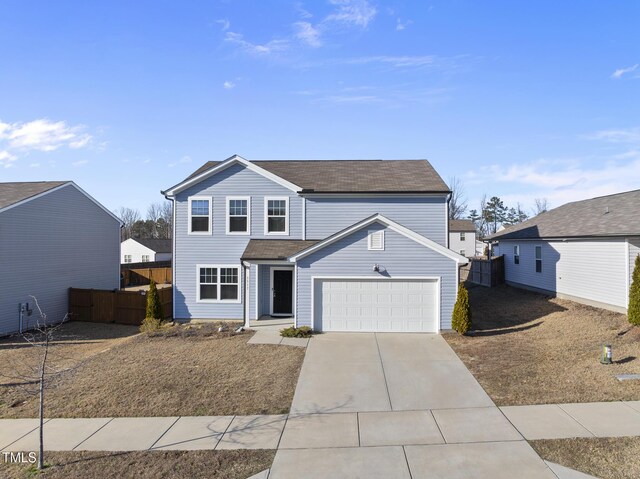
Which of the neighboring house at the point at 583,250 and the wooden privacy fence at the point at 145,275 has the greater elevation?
the neighboring house at the point at 583,250

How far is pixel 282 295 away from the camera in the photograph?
17.9 m

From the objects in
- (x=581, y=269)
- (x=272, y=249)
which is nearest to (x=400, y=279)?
(x=272, y=249)

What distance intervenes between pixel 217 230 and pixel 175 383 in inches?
353

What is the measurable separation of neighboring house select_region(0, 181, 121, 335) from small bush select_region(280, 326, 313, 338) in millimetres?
11730

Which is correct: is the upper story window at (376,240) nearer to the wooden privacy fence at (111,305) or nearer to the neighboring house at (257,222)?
the neighboring house at (257,222)

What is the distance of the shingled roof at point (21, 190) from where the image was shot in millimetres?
17359

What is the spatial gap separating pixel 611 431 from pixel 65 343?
55.4ft

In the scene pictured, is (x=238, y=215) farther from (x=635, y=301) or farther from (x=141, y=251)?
(x=141, y=251)

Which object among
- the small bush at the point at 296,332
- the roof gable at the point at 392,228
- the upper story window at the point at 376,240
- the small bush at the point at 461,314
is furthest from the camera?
the upper story window at the point at 376,240

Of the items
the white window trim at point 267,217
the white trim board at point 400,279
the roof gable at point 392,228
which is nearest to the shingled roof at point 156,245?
the white window trim at point 267,217

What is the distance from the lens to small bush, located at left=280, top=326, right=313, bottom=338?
1459 centimetres

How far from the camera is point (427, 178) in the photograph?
18.9m

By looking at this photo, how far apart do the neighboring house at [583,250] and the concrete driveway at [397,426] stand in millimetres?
9418

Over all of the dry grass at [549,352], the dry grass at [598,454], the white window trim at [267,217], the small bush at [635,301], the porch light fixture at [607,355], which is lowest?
the dry grass at [598,454]
